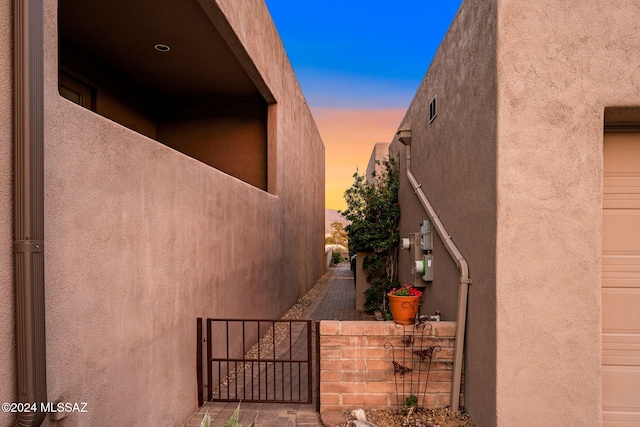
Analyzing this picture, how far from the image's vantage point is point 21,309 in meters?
1.79

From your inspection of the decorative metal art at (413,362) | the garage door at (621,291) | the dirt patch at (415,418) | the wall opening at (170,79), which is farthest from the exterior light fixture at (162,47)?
the garage door at (621,291)

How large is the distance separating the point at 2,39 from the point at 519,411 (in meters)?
4.04

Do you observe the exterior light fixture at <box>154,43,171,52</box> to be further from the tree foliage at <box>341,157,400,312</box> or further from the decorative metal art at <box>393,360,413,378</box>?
the decorative metal art at <box>393,360,413,378</box>

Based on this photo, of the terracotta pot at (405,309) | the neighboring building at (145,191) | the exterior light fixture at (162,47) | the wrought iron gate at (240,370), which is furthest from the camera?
the exterior light fixture at (162,47)

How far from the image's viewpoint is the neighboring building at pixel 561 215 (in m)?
2.88

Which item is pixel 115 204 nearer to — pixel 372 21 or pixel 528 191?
pixel 528 191

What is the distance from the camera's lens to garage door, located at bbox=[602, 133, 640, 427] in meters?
3.04

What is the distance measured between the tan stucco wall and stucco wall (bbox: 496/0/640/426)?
3.11 m

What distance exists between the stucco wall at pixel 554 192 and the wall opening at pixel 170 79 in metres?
3.68

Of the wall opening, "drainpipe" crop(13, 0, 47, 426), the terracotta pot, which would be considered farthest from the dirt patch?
the wall opening

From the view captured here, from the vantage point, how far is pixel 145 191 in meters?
3.00

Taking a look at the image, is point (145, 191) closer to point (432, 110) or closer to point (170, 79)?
point (432, 110)

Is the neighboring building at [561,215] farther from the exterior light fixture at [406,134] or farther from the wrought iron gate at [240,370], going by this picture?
the exterior light fixture at [406,134]

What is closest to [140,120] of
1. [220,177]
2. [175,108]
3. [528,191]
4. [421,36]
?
[175,108]
